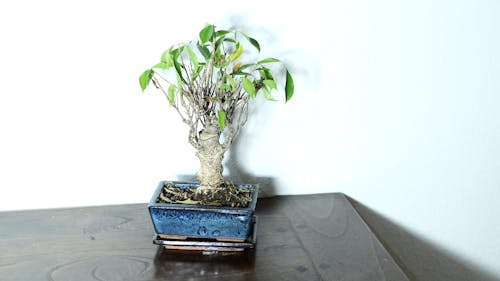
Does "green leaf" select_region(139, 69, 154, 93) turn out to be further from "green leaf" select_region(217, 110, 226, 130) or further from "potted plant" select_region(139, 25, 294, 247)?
"green leaf" select_region(217, 110, 226, 130)

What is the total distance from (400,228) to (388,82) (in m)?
0.39

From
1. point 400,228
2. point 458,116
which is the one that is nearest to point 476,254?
point 400,228

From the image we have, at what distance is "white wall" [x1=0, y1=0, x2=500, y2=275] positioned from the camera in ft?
3.47

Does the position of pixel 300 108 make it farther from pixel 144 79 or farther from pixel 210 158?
pixel 144 79

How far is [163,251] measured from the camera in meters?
1.00

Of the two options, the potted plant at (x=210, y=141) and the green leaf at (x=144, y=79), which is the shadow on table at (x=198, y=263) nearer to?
the potted plant at (x=210, y=141)

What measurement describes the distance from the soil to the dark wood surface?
92mm

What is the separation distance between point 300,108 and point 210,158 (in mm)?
284

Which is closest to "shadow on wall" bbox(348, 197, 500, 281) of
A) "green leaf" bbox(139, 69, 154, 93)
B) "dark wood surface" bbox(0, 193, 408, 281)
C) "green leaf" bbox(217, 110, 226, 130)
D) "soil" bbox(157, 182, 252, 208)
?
"dark wood surface" bbox(0, 193, 408, 281)

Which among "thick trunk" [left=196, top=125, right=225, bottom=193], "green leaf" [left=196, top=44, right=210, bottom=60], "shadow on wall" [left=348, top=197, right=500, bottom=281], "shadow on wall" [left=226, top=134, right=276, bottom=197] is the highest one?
"green leaf" [left=196, top=44, right=210, bottom=60]

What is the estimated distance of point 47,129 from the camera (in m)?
1.09

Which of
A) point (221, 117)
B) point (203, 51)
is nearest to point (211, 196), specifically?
point (221, 117)

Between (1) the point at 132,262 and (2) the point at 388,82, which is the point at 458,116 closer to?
(2) the point at 388,82

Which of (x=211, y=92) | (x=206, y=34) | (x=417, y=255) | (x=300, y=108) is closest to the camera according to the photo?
(x=206, y=34)
